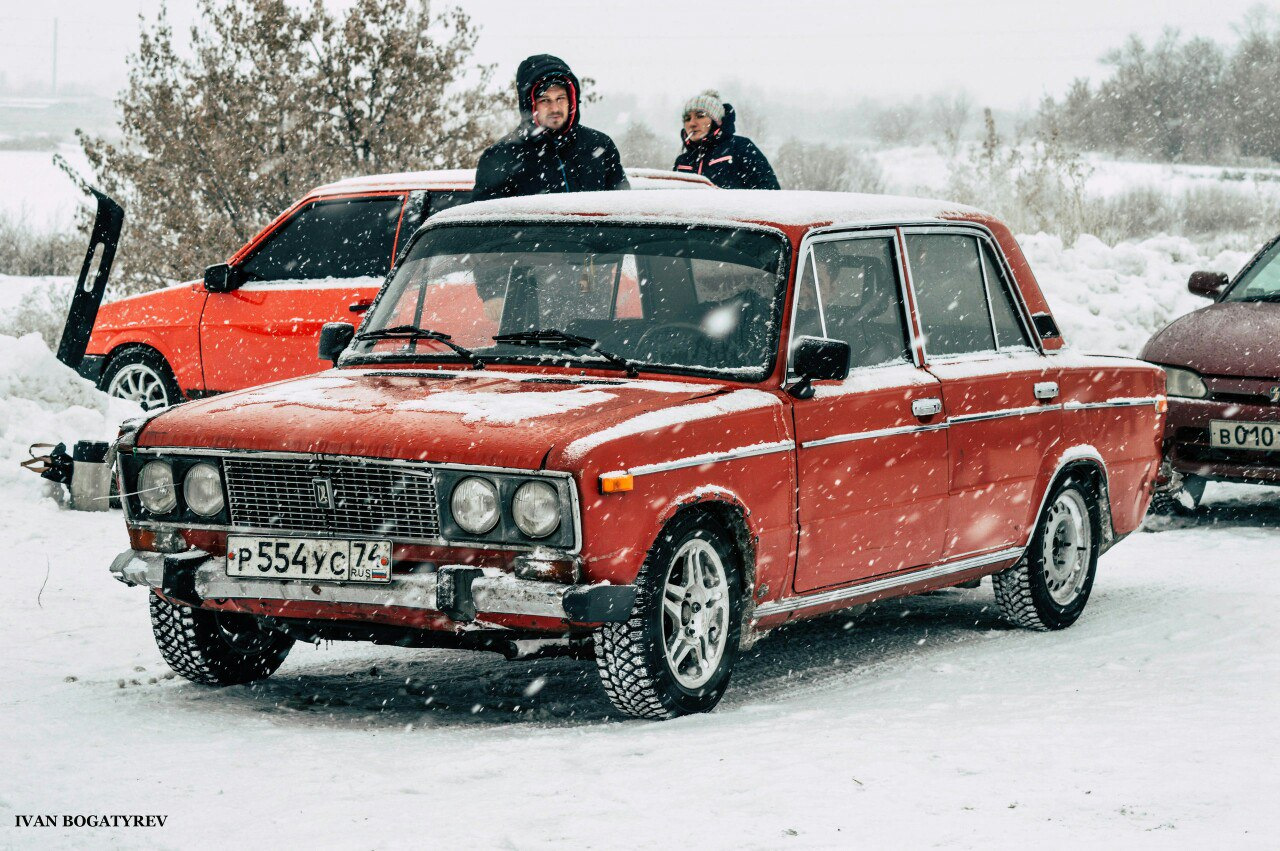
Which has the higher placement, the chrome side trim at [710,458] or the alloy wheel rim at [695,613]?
the chrome side trim at [710,458]

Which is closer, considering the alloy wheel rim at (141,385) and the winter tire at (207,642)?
the winter tire at (207,642)

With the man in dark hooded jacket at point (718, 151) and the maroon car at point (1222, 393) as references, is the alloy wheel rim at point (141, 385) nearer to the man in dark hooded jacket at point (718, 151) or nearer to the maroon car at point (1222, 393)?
the man in dark hooded jacket at point (718, 151)

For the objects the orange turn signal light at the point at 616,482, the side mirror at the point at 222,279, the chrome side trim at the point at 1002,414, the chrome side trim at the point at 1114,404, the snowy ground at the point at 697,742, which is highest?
the side mirror at the point at 222,279

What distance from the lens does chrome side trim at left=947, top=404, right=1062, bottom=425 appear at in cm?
769

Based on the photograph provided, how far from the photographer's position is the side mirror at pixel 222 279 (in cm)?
1266

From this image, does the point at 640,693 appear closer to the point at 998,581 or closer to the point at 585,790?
the point at 585,790

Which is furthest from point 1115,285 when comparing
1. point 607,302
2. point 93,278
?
point 607,302

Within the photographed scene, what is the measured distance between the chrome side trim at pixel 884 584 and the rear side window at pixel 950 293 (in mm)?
855

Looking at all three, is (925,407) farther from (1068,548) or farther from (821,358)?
(1068,548)

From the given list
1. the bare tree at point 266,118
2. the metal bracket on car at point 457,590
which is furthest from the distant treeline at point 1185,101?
the metal bracket on car at point 457,590

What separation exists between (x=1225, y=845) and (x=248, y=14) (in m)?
15.0

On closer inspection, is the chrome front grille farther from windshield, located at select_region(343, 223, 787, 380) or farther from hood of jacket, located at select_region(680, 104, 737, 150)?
hood of jacket, located at select_region(680, 104, 737, 150)

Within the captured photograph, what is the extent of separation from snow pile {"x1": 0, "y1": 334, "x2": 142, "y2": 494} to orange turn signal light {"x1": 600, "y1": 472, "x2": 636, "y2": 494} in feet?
21.5

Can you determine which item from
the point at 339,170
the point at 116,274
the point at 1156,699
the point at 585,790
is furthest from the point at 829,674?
the point at 116,274
